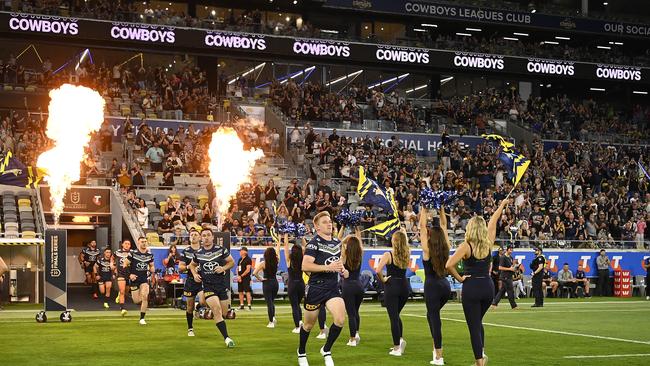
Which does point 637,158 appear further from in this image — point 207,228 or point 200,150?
point 207,228

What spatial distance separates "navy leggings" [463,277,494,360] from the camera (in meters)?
11.9

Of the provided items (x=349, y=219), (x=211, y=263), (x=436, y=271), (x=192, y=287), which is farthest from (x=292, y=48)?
(x=436, y=271)

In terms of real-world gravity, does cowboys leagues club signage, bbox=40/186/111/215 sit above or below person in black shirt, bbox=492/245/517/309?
above

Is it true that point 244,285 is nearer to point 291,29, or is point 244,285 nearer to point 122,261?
point 122,261

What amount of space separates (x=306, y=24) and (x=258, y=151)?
41.4 ft

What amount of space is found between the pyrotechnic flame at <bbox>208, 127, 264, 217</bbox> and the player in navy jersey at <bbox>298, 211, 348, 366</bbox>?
69.6 feet

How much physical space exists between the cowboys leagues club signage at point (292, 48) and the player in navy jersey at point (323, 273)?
1165 inches

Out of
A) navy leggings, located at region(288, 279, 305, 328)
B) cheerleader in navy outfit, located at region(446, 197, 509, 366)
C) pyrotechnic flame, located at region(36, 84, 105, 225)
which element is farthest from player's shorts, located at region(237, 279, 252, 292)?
cheerleader in navy outfit, located at region(446, 197, 509, 366)

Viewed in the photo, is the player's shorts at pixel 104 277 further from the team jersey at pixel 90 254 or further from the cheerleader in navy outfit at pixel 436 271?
the cheerleader in navy outfit at pixel 436 271

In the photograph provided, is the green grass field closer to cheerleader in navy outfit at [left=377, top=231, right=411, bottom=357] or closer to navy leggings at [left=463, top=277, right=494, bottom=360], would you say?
cheerleader in navy outfit at [left=377, top=231, right=411, bottom=357]

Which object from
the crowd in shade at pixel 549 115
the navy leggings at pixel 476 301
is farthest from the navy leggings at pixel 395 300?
the crowd in shade at pixel 549 115

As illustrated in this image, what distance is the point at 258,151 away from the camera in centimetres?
3744

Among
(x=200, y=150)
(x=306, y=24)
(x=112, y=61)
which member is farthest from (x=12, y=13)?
(x=306, y=24)

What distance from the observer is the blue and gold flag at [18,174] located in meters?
32.0
